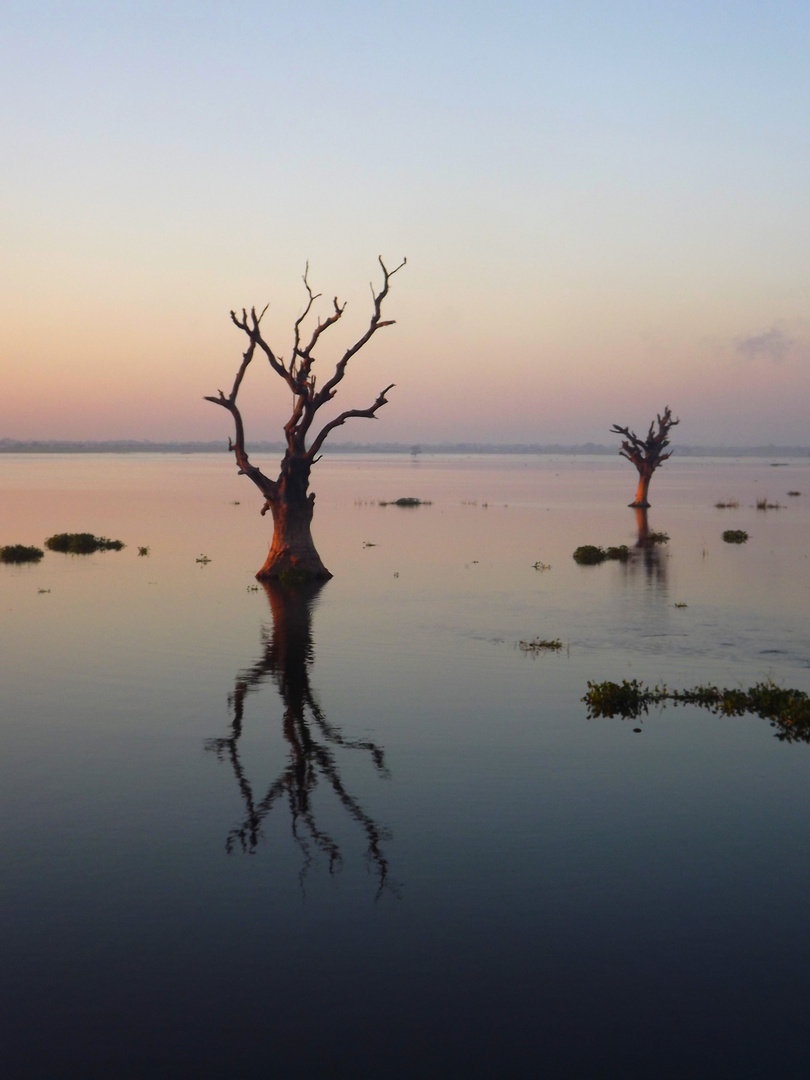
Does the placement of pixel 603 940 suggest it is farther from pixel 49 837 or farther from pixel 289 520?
pixel 289 520

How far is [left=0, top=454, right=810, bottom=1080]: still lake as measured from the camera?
8062 millimetres

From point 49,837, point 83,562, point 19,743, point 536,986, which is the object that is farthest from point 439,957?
point 83,562

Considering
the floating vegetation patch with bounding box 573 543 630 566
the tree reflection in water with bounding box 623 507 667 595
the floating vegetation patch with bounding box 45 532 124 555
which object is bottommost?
the tree reflection in water with bounding box 623 507 667 595

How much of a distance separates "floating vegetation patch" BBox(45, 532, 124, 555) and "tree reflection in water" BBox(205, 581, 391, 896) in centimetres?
2392

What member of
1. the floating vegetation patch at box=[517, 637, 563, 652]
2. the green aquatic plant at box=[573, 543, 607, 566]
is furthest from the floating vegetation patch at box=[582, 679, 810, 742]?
the green aquatic plant at box=[573, 543, 607, 566]

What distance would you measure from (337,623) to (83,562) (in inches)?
730

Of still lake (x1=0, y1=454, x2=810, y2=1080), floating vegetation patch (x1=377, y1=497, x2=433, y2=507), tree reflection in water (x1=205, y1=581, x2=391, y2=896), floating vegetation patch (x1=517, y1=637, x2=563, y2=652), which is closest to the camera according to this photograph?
still lake (x1=0, y1=454, x2=810, y2=1080)

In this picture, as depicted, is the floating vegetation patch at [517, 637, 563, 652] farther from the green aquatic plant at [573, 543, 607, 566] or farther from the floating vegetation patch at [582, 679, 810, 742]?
the green aquatic plant at [573, 543, 607, 566]

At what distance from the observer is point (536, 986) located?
28.6ft

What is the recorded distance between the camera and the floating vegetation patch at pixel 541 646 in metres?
24.3

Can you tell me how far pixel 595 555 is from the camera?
4441cm

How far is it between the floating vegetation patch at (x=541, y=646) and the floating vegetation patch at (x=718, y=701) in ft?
15.4

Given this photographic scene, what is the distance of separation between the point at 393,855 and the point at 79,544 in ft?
127

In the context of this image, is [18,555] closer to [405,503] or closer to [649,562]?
[649,562]
